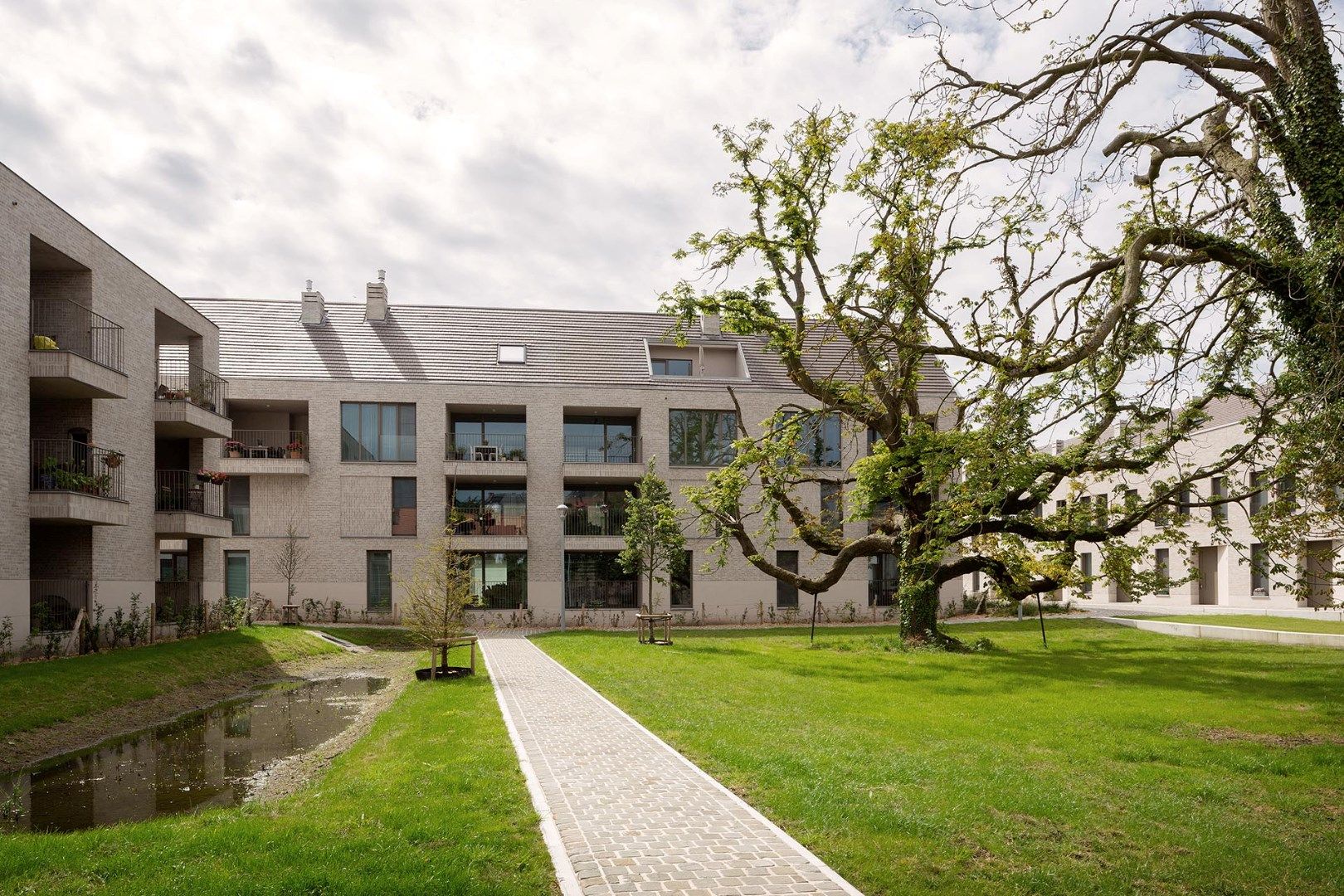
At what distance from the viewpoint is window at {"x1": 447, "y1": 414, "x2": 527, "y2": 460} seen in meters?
36.2

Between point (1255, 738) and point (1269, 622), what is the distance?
20.2 m

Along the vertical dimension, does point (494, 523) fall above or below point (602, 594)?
above

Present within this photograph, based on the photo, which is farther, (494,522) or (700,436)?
(700,436)

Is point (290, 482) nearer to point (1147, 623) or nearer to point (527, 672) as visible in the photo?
point (527, 672)

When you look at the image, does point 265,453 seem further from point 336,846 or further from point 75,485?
point 336,846

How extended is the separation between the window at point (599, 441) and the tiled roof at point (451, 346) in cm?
188

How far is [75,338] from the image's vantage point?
2028 cm

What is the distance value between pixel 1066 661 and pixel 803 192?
447 inches

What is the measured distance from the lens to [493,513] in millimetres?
35938

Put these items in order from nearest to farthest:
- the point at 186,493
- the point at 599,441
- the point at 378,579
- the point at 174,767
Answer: the point at 174,767 → the point at 186,493 → the point at 378,579 → the point at 599,441

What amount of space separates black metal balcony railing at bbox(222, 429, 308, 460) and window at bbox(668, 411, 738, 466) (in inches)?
545

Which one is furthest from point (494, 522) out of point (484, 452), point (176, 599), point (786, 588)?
point (176, 599)

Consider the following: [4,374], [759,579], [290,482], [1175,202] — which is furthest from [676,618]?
[1175,202]

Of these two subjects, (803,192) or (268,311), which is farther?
(268,311)
